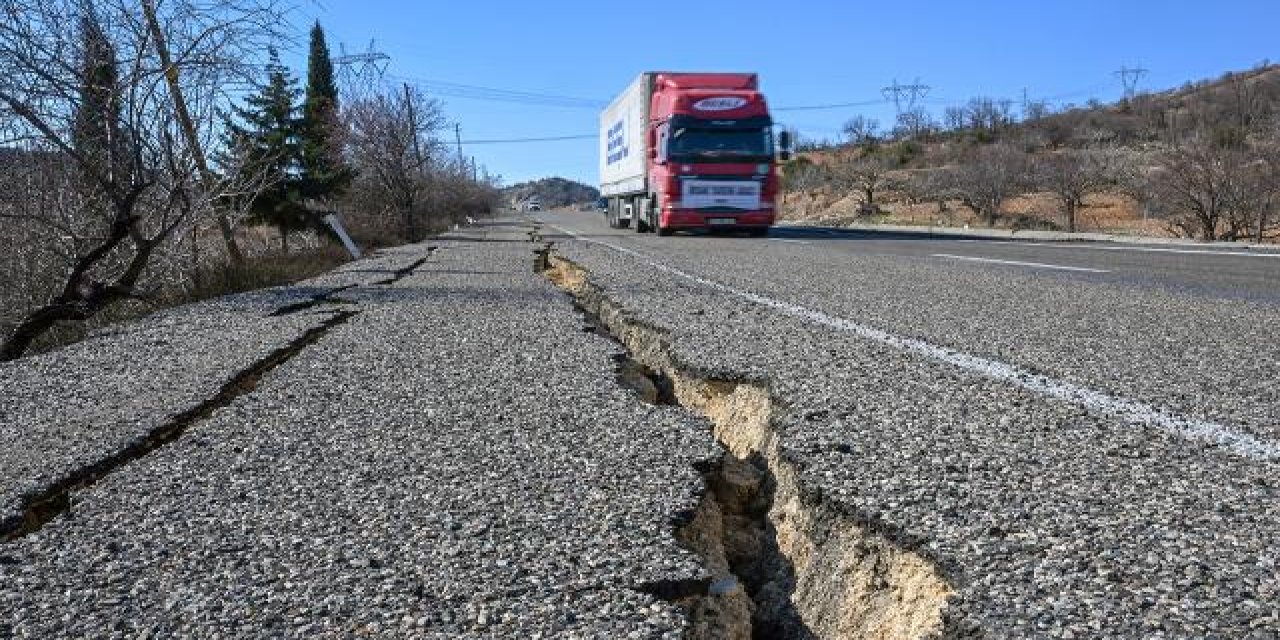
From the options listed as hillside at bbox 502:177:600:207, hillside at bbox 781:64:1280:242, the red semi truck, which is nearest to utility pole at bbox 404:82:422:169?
the red semi truck

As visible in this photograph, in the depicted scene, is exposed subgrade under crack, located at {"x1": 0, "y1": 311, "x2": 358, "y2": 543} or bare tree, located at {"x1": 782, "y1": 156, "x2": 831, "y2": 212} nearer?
exposed subgrade under crack, located at {"x1": 0, "y1": 311, "x2": 358, "y2": 543}

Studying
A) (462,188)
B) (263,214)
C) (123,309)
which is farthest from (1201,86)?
(123,309)

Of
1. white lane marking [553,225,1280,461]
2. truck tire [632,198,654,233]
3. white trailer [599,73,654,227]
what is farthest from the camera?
white trailer [599,73,654,227]

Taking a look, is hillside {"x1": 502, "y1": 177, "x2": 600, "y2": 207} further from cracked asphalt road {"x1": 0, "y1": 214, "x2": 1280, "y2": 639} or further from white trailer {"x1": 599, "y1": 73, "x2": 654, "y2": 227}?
cracked asphalt road {"x1": 0, "y1": 214, "x2": 1280, "y2": 639}

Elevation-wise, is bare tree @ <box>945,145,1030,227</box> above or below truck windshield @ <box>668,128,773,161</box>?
below

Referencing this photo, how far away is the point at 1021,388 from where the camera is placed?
2.99 m

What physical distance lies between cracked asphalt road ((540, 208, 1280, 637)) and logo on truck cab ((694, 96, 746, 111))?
11.8m

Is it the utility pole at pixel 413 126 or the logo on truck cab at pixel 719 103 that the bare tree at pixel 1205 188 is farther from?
the utility pole at pixel 413 126

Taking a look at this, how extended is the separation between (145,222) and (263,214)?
47.3ft

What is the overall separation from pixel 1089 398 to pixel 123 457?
2757mm

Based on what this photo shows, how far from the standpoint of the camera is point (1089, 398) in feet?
9.32

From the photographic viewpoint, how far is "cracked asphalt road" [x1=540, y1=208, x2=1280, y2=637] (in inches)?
58.9

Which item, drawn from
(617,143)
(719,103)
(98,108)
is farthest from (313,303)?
(617,143)

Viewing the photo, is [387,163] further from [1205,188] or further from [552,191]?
[552,191]
